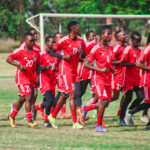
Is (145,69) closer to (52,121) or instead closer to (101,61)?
(101,61)

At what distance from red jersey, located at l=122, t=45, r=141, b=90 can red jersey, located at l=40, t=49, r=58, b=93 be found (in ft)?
5.18

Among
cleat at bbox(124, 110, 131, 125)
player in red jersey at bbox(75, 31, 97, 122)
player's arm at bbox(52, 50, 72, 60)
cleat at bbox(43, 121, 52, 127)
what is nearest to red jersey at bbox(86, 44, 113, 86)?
player's arm at bbox(52, 50, 72, 60)

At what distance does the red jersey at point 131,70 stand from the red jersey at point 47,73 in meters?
1.58

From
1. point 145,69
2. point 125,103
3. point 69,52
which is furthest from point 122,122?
point 69,52

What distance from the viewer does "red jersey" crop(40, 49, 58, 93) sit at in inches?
436

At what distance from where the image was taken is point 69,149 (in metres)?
7.80

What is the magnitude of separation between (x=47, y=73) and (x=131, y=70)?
73.2 inches

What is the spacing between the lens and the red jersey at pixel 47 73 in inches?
436

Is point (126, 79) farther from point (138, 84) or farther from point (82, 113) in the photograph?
point (82, 113)

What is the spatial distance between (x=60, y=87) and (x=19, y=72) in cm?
88

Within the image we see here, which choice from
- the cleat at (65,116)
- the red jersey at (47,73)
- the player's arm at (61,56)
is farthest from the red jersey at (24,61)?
the cleat at (65,116)

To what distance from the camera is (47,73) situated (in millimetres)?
11195

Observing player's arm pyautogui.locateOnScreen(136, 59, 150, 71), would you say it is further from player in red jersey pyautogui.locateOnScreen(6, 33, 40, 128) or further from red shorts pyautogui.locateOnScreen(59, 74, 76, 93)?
player in red jersey pyautogui.locateOnScreen(6, 33, 40, 128)

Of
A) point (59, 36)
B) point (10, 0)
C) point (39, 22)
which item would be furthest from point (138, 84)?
point (10, 0)
